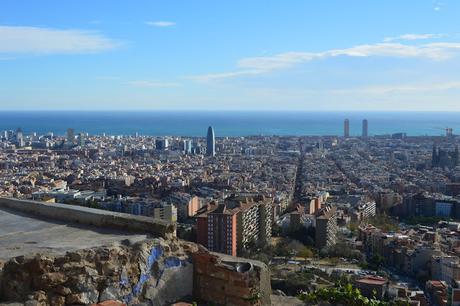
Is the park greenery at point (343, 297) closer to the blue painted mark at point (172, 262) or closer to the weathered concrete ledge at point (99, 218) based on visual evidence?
the blue painted mark at point (172, 262)

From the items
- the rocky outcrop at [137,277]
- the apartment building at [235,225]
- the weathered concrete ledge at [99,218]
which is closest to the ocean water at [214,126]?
the apartment building at [235,225]

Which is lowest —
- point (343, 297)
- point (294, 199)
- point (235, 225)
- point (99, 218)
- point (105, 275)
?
point (294, 199)

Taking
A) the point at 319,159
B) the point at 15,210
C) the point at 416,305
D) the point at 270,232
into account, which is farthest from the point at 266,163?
the point at 15,210

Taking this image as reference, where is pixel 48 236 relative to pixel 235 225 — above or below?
above

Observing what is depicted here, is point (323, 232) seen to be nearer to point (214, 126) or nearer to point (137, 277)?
point (137, 277)

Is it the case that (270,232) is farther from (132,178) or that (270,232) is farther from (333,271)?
(132,178)

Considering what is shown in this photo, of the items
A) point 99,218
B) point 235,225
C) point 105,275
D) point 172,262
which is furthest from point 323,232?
point 105,275

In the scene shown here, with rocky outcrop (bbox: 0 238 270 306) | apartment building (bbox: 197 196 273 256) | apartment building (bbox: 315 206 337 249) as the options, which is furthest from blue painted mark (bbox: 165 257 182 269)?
apartment building (bbox: 315 206 337 249)
